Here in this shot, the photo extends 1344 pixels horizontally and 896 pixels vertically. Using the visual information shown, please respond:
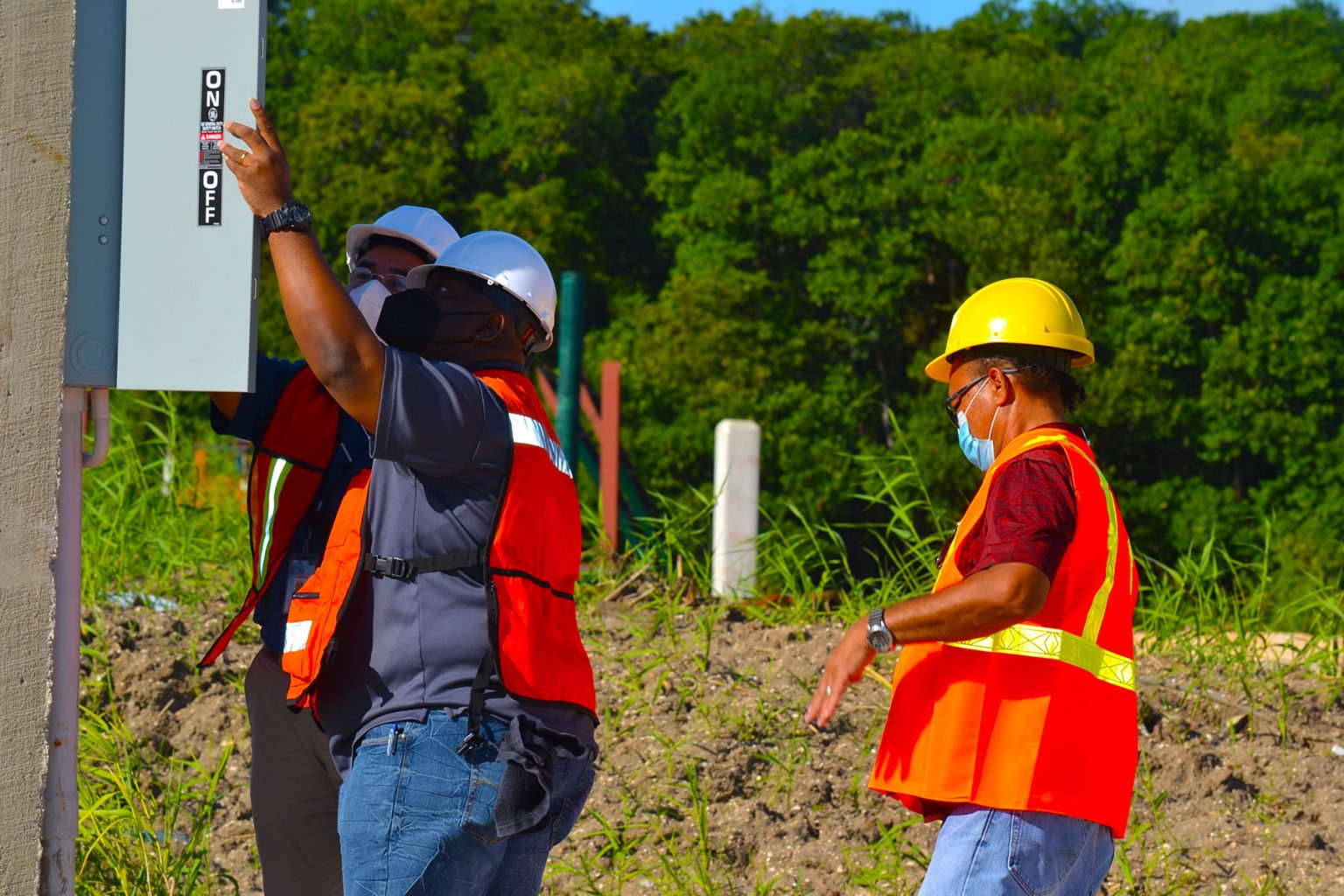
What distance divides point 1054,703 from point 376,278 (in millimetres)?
1575

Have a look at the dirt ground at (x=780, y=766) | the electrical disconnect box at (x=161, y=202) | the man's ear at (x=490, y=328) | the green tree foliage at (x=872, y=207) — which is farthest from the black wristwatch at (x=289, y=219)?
the green tree foliage at (x=872, y=207)

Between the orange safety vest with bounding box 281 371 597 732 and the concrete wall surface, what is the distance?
472 millimetres

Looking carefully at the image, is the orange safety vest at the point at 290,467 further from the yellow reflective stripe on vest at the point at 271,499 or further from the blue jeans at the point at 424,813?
the blue jeans at the point at 424,813

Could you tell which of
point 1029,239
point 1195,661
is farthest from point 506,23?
point 1195,661

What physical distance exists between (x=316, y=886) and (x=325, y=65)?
25408mm

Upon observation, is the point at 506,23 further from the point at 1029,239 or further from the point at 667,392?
the point at 1029,239

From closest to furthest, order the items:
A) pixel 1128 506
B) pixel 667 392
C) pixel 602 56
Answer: pixel 1128 506 < pixel 667 392 < pixel 602 56

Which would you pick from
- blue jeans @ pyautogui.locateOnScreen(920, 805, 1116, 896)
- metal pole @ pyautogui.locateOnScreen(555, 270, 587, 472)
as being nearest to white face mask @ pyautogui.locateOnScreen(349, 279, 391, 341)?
blue jeans @ pyautogui.locateOnScreen(920, 805, 1116, 896)

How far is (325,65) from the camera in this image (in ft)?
87.0

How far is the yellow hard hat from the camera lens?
2650 mm

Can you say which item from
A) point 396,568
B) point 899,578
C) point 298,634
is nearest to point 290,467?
point 298,634

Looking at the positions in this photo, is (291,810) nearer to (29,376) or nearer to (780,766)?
(29,376)

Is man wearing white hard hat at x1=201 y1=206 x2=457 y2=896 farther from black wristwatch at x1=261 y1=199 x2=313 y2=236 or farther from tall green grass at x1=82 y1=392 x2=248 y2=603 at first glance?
tall green grass at x1=82 y1=392 x2=248 y2=603

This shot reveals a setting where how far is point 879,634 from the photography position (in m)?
2.44
